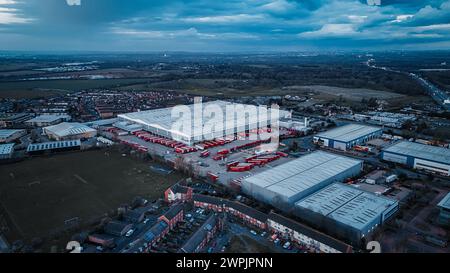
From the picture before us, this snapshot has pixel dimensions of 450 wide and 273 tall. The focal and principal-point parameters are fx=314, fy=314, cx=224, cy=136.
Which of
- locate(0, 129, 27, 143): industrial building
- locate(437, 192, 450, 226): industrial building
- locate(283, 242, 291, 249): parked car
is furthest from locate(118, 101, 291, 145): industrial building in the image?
locate(437, 192, 450, 226): industrial building

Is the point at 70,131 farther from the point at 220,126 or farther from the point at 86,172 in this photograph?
the point at 220,126

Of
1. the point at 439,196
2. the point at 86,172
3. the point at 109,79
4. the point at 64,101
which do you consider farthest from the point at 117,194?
the point at 109,79

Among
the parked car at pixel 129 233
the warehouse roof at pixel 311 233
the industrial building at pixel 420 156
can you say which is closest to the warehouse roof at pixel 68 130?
the parked car at pixel 129 233

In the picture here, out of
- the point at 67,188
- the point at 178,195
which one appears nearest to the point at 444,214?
the point at 178,195

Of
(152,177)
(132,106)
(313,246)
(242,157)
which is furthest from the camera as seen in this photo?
(132,106)

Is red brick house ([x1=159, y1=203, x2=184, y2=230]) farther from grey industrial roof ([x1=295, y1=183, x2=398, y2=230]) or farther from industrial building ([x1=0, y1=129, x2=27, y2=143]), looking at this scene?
industrial building ([x1=0, y1=129, x2=27, y2=143])

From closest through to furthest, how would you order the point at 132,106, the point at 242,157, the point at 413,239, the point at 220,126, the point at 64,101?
the point at 413,239 < the point at 242,157 < the point at 220,126 < the point at 132,106 < the point at 64,101
